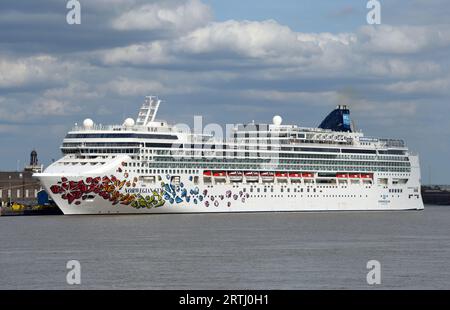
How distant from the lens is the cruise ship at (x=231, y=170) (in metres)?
85.1

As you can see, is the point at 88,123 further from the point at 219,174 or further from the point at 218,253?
the point at 218,253

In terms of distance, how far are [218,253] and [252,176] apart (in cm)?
4212

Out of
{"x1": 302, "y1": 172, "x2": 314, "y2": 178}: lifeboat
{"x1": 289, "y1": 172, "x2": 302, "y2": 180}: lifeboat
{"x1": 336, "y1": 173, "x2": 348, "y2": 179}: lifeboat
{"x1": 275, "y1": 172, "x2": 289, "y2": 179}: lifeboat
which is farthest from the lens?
{"x1": 336, "y1": 173, "x2": 348, "y2": 179}: lifeboat

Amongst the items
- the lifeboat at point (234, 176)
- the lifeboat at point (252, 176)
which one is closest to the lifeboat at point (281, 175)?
the lifeboat at point (252, 176)

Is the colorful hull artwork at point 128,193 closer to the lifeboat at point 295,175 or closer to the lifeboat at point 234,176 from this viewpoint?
the lifeboat at point 234,176

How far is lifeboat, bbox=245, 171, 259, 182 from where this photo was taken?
96.2 m

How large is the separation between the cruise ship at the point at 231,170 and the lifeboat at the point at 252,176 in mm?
142

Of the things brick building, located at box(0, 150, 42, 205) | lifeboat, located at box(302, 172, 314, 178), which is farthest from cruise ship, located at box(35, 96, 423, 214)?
brick building, located at box(0, 150, 42, 205)

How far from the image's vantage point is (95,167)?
8438 cm

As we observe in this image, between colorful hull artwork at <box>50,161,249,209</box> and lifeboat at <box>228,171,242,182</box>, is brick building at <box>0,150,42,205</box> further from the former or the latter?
colorful hull artwork at <box>50,161,249,209</box>

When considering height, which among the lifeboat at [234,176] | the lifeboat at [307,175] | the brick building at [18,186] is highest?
the brick building at [18,186]

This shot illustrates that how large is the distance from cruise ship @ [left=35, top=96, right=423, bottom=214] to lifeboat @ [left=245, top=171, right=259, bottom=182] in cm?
14
